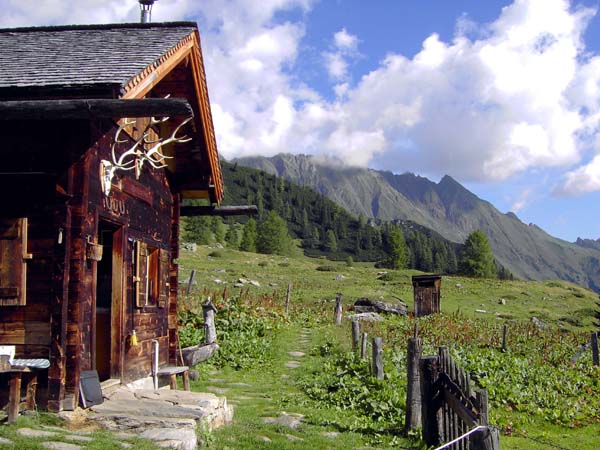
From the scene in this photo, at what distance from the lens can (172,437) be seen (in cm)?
766

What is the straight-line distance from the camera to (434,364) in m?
9.31

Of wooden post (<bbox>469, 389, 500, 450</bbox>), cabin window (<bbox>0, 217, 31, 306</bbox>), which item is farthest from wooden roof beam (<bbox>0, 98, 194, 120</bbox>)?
wooden post (<bbox>469, 389, 500, 450</bbox>)

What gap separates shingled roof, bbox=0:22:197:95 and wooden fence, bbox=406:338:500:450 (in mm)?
5794

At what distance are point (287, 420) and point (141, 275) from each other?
3.79m

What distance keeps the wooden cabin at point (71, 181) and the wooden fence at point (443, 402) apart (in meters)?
4.89

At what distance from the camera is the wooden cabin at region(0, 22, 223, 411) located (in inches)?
301

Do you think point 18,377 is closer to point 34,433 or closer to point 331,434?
point 34,433

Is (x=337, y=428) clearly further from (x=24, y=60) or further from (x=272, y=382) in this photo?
(x=24, y=60)

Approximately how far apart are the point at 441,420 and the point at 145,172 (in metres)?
6.98

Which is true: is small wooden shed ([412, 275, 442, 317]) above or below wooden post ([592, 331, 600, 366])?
above

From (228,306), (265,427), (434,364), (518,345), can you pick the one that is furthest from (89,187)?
(518,345)

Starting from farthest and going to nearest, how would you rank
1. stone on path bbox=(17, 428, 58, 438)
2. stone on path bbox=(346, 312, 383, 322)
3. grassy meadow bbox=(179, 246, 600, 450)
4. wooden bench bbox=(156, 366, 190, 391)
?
1. stone on path bbox=(346, 312, 383, 322)
2. wooden bench bbox=(156, 366, 190, 391)
3. grassy meadow bbox=(179, 246, 600, 450)
4. stone on path bbox=(17, 428, 58, 438)

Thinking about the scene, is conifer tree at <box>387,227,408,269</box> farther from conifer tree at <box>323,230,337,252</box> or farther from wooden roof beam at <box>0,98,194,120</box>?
wooden roof beam at <box>0,98,194,120</box>

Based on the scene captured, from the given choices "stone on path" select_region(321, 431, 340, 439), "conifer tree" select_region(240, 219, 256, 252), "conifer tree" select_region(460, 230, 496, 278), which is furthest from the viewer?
"conifer tree" select_region(240, 219, 256, 252)
